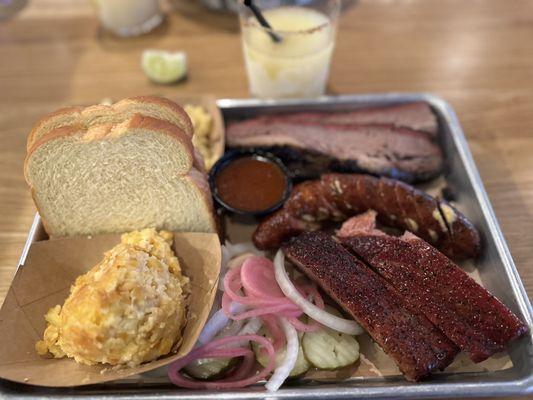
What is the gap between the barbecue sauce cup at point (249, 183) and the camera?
265cm

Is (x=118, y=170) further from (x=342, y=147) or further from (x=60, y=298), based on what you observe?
(x=342, y=147)

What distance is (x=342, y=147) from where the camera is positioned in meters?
3.01

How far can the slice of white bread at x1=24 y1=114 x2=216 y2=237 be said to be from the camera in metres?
2.22

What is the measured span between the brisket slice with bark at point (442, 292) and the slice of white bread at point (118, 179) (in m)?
0.89

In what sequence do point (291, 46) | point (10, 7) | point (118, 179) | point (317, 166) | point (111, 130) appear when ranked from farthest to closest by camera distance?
point (10, 7), point (291, 46), point (317, 166), point (118, 179), point (111, 130)

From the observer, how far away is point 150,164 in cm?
231

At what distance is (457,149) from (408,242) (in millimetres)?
903

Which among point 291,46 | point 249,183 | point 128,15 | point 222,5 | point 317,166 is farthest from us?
point 222,5

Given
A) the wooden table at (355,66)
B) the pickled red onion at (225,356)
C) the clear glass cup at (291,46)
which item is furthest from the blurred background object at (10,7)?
the pickled red onion at (225,356)

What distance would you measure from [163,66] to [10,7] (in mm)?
2064

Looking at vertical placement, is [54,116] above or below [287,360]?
above

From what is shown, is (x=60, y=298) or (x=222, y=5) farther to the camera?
(x=222, y=5)

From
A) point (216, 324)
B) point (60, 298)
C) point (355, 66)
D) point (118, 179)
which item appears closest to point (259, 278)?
point (216, 324)

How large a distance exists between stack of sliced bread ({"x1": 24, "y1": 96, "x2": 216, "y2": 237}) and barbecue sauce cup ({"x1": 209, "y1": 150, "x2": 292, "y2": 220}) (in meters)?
0.21
